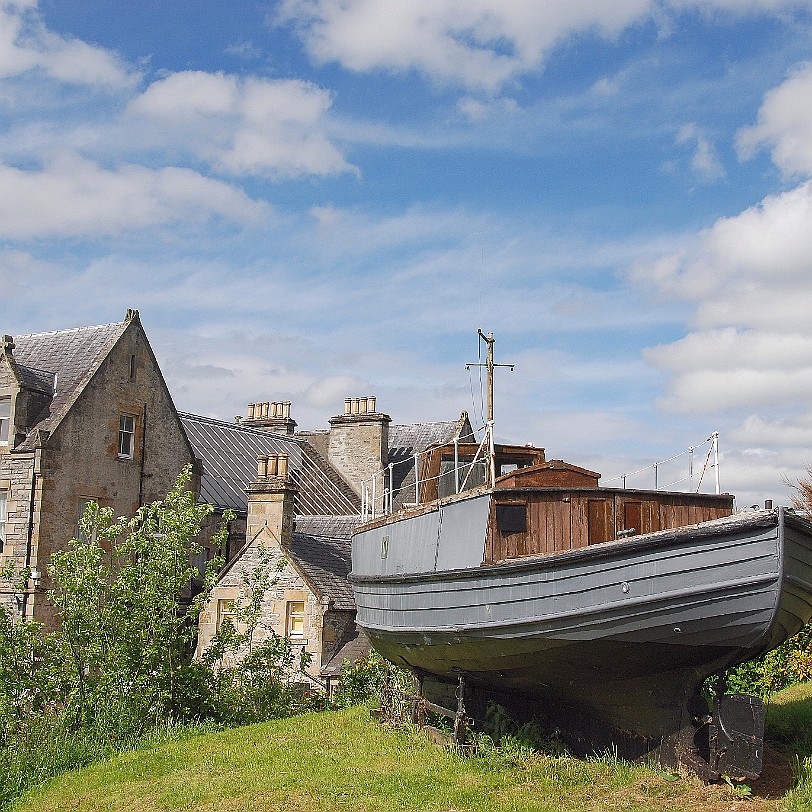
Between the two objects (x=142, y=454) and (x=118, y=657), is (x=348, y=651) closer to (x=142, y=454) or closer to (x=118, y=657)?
(x=118, y=657)

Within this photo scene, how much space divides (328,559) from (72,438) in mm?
7823

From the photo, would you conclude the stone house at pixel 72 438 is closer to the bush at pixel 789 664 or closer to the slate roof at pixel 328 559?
the slate roof at pixel 328 559

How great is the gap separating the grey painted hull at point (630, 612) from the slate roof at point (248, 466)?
2219cm

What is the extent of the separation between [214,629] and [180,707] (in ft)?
28.2

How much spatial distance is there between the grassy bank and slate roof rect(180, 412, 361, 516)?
1862 centimetres

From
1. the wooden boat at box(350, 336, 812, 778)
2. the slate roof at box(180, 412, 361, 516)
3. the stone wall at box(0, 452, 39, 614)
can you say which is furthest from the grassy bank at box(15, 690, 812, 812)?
the slate roof at box(180, 412, 361, 516)

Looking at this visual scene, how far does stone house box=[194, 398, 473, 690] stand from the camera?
24062 millimetres

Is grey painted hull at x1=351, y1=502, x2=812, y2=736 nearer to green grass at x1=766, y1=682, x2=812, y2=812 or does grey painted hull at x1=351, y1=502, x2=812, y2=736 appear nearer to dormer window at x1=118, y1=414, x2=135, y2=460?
green grass at x1=766, y1=682, x2=812, y2=812

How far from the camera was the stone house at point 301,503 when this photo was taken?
24.1 metres

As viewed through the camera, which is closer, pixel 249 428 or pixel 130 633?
pixel 130 633

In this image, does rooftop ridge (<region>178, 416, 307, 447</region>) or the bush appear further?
rooftop ridge (<region>178, 416, 307, 447</region>)

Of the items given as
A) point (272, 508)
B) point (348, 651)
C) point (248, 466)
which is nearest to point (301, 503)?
point (248, 466)

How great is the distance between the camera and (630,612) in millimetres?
9445

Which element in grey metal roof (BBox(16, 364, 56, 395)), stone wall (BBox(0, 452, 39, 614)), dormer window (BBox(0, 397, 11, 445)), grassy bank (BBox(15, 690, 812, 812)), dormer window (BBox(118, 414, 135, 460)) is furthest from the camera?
dormer window (BBox(118, 414, 135, 460))
